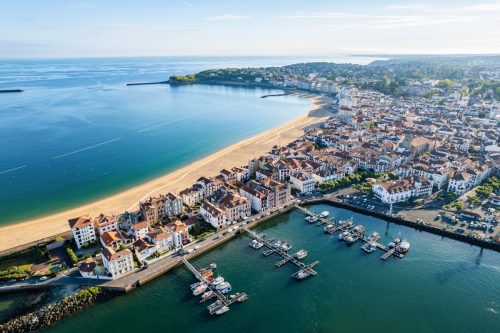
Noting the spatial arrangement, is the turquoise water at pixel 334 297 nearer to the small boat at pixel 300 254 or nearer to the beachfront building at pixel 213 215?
the small boat at pixel 300 254

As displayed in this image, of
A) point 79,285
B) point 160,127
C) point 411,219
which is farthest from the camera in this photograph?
point 160,127

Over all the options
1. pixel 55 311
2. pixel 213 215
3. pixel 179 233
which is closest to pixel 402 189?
pixel 213 215

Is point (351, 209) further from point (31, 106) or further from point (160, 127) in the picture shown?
point (31, 106)

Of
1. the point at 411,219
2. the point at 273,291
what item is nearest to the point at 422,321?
the point at 273,291

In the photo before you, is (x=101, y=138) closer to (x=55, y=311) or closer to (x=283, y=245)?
(x=55, y=311)

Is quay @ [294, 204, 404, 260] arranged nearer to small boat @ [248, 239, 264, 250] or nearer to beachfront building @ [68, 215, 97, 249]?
small boat @ [248, 239, 264, 250]
